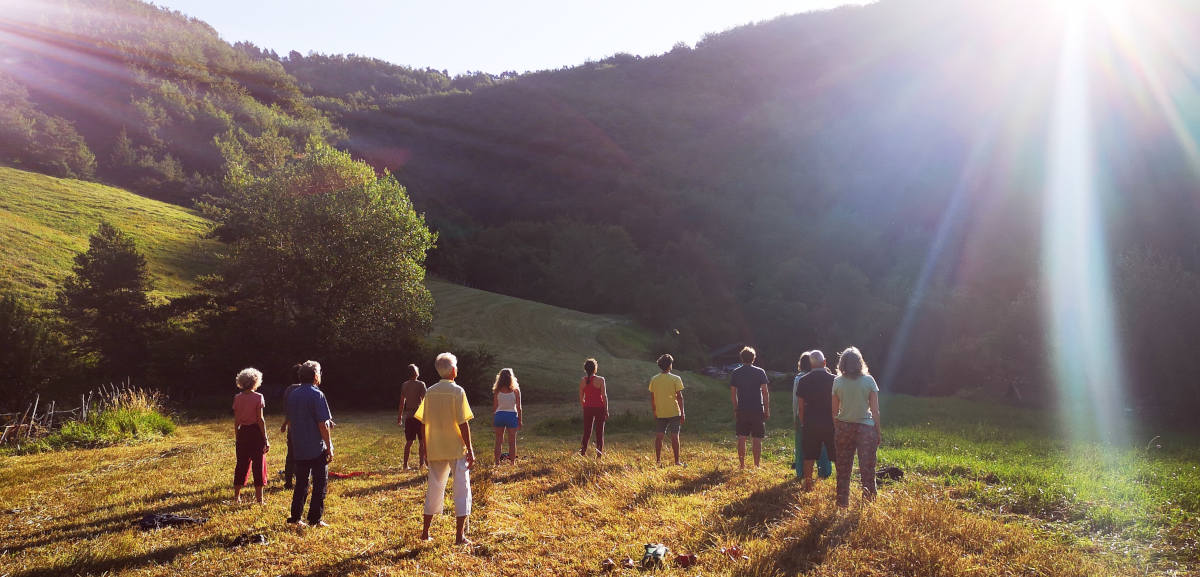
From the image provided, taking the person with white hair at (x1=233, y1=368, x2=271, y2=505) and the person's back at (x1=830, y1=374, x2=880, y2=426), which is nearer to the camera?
the person's back at (x1=830, y1=374, x2=880, y2=426)

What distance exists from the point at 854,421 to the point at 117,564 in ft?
28.9

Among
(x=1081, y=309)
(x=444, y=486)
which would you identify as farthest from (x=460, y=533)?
(x=1081, y=309)

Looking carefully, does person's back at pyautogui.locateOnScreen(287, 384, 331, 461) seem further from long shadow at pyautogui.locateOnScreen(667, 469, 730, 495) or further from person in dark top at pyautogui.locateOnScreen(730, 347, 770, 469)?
person in dark top at pyautogui.locateOnScreen(730, 347, 770, 469)

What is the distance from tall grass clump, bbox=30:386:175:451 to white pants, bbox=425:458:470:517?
1444 cm

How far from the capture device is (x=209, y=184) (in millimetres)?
77125

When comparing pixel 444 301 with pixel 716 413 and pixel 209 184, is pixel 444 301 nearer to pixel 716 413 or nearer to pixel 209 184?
pixel 716 413

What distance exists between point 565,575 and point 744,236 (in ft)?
259

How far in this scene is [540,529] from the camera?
8117 mm

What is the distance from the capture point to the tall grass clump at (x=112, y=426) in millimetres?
16422

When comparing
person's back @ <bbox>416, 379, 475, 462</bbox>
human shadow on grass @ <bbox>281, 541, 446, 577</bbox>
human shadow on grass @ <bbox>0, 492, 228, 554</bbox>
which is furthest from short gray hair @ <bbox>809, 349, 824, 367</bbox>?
human shadow on grass @ <bbox>0, 492, 228, 554</bbox>

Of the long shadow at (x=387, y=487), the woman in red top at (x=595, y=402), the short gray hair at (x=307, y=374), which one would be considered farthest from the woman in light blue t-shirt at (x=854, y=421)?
the long shadow at (x=387, y=487)

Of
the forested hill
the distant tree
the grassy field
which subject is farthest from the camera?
the forested hill

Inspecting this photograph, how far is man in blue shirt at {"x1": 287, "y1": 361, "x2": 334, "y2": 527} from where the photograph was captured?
7.94 meters

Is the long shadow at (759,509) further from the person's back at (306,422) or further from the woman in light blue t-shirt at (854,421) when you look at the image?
the person's back at (306,422)
